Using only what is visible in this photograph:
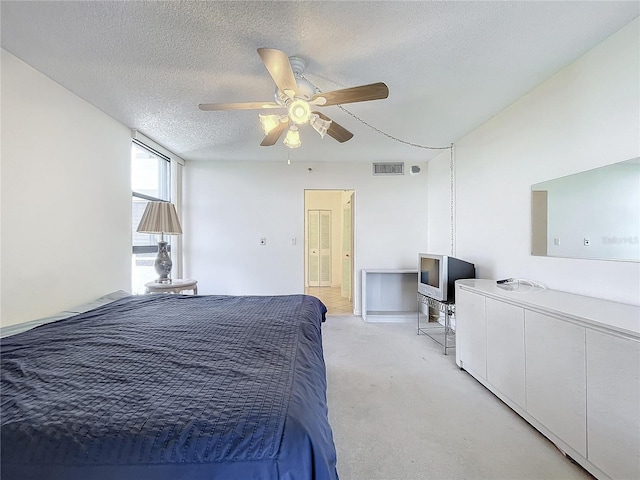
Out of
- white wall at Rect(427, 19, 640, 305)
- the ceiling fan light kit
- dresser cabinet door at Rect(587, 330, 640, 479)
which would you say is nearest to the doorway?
white wall at Rect(427, 19, 640, 305)

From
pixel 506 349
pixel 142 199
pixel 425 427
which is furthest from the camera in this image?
pixel 142 199

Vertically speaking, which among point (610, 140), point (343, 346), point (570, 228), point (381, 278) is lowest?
point (343, 346)

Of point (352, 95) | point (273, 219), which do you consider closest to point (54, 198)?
point (352, 95)

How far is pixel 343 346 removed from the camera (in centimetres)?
346

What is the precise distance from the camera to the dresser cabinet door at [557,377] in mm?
1570

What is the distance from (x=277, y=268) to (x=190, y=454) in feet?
13.4

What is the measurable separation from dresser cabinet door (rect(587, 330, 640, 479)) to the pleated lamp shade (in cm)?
353

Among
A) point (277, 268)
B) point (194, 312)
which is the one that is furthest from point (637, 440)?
point (277, 268)

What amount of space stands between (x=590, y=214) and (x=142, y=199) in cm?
431

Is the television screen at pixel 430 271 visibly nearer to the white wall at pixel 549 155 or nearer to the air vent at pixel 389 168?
Answer: the white wall at pixel 549 155

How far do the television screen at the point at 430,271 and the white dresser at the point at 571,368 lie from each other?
3.23ft

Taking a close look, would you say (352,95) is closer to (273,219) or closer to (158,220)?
(158,220)

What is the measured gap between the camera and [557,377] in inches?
67.3

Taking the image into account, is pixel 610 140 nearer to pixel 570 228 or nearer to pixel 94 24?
pixel 570 228
